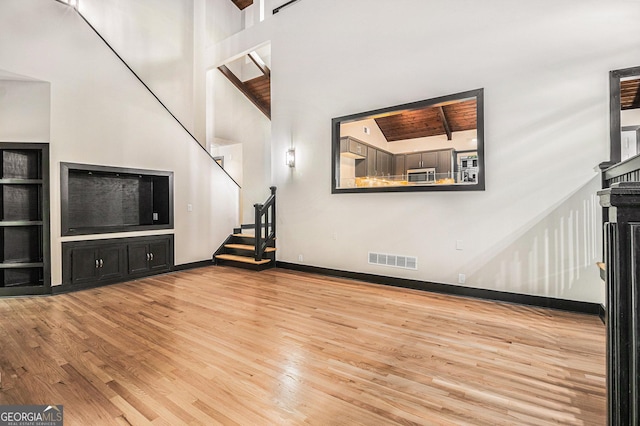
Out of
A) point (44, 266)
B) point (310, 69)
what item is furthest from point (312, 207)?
point (44, 266)

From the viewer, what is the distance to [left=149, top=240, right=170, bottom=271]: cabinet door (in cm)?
546

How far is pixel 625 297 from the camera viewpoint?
2.99 ft

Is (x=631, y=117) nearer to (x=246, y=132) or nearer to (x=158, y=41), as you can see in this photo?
(x=246, y=132)

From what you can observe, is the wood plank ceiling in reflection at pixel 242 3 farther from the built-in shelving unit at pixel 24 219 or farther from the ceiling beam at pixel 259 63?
the built-in shelving unit at pixel 24 219

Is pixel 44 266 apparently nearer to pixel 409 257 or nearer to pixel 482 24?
pixel 409 257

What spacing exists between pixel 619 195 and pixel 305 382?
1.99 meters

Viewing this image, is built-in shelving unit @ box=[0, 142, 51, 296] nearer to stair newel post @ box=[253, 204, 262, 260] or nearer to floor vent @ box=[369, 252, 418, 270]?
stair newel post @ box=[253, 204, 262, 260]

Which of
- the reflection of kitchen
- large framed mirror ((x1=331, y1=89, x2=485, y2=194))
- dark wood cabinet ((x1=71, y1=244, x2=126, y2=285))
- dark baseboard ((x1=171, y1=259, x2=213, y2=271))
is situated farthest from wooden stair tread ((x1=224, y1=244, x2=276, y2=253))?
the reflection of kitchen

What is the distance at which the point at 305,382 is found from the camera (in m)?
2.13

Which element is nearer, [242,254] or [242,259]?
[242,259]

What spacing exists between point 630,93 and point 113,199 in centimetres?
968

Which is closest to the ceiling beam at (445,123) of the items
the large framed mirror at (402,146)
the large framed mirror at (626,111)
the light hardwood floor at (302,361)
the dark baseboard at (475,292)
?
the large framed mirror at (402,146)

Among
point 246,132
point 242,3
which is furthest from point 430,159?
point 242,3

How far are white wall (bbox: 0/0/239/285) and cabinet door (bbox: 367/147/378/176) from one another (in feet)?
13.2
